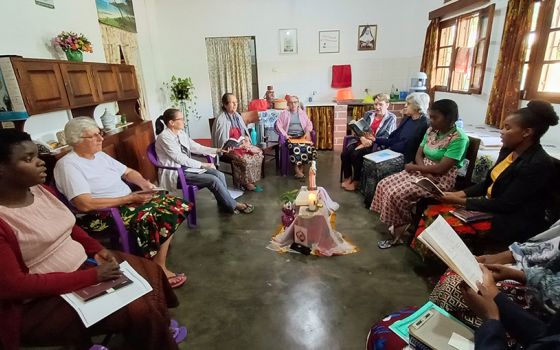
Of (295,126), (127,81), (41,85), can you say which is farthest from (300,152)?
(41,85)

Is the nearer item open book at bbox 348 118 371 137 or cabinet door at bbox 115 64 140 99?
cabinet door at bbox 115 64 140 99

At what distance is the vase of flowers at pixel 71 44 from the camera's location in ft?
8.66

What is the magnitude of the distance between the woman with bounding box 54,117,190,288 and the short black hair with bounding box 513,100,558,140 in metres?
2.13

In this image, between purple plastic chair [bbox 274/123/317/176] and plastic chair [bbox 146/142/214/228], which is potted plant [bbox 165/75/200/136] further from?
plastic chair [bbox 146/142/214/228]

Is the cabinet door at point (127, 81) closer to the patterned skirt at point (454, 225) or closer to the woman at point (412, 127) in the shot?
the woman at point (412, 127)

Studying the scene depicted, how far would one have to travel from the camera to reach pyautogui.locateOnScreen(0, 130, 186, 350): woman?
1.06m

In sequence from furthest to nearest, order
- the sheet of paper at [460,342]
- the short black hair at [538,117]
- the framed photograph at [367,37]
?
the framed photograph at [367,37], the short black hair at [538,117], the sheet of paper at [460,342]

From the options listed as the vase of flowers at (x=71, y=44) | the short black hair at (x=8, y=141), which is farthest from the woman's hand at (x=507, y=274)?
the vase of flowers at (x=71, y=44)

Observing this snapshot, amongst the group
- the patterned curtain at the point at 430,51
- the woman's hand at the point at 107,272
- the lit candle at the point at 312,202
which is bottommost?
the lit candle at the point at 312,202

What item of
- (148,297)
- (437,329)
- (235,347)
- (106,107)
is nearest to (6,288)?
(148,297)

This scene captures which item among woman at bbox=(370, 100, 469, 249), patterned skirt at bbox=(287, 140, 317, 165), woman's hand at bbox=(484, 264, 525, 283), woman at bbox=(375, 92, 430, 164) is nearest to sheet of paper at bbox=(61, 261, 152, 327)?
woman's hand at bbox=(484, 264, 525, 283)

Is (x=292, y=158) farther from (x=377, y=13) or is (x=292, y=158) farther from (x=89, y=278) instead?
(x=377, y=13)

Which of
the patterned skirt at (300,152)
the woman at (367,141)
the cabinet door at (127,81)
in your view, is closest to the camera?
the cabinet door at (127,81)

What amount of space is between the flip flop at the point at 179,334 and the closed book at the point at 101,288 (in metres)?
0.58
